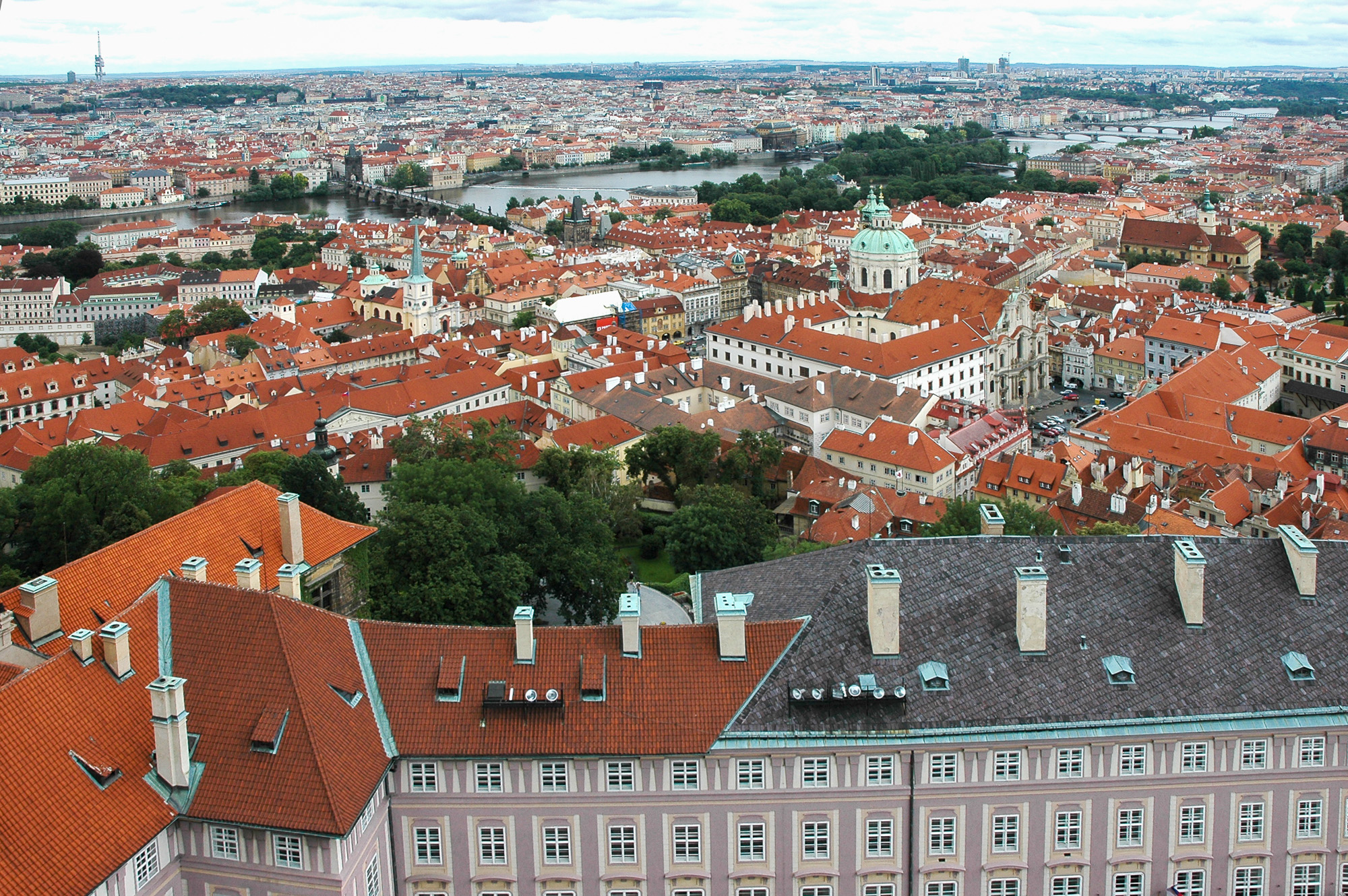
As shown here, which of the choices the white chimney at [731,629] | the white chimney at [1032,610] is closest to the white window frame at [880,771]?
the white chimney at [731,629]

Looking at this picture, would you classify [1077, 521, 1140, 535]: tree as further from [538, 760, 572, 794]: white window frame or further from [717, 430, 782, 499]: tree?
[538, 760, 572, 794]: white window frame

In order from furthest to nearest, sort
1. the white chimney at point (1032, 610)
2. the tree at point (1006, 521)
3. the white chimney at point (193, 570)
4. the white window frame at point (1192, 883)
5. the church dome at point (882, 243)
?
the church dome at point (882, 243) → the tree at point (1006, 521) → the white chimney at point (193, 570) → the white chimney at point (1032, 610) → the white window frame at point (1192, 883)

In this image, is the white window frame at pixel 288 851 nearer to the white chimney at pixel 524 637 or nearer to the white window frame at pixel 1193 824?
the white chimney at pixel 524 637

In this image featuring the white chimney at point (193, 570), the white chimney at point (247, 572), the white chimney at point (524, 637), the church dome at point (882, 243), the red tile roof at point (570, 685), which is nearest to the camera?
the red tile roof at point (570, 685)

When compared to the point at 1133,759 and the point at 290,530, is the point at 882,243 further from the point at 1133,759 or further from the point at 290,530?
the point at 1133,759

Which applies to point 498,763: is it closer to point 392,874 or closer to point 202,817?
point 392,874

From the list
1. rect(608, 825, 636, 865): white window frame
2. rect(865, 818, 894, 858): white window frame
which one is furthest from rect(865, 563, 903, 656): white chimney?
rect(608, 825, 636, 865): white window frame
